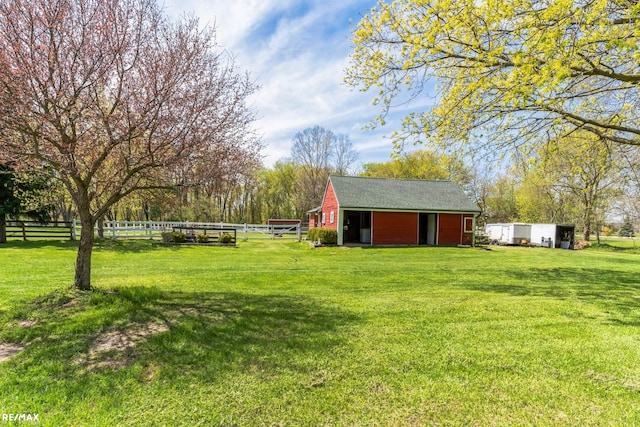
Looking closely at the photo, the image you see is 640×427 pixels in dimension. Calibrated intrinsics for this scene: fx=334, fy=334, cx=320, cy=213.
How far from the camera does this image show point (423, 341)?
4.35 meters

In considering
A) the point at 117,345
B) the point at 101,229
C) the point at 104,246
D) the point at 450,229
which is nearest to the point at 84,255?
the point at 117,345

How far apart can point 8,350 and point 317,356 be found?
11.7 feet

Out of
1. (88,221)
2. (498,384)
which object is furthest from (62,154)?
(498,384)

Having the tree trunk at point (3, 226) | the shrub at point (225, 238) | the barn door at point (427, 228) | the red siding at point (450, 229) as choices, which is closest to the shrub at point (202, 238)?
the shrub at point (225, 238)

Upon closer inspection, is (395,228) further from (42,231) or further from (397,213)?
(42,231)

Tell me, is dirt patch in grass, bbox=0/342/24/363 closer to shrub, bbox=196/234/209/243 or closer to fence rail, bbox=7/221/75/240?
shrub, bbox=196/234/209/243

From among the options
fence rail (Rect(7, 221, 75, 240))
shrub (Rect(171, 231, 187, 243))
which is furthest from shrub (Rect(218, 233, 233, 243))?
fence rail (Rect(7, 221, 75, 240))

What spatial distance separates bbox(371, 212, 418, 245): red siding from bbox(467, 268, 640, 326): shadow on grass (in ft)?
31.4

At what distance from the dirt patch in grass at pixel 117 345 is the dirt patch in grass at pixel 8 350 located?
769 millimetres

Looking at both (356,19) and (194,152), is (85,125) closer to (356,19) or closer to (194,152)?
(194,152)

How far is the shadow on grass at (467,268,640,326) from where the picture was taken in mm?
6376

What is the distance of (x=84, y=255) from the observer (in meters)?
6.15

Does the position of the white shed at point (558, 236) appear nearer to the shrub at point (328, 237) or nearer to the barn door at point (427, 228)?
the barn door at point (427, 228)

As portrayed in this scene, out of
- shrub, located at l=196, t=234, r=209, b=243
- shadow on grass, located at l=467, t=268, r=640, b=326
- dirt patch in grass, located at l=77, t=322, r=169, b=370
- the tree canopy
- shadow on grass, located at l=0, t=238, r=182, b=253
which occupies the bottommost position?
shadow on grass, located at l=0, t=238, r=182, b=253
